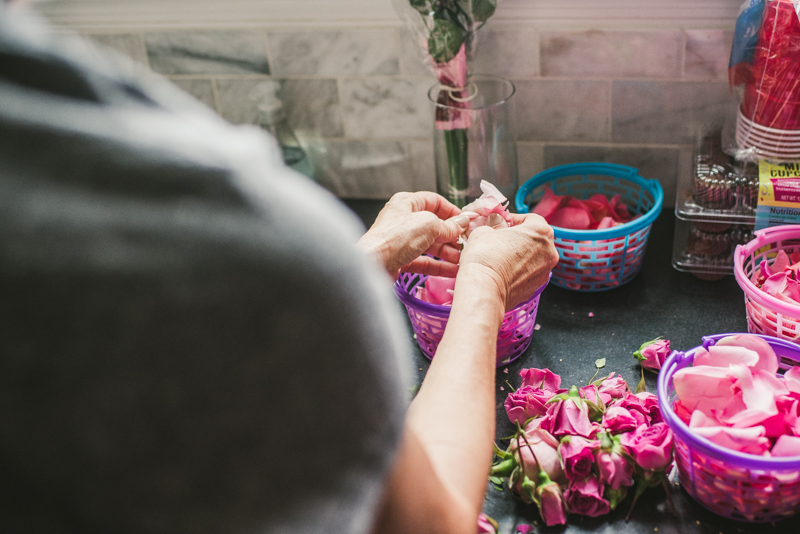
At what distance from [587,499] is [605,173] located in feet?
2.25

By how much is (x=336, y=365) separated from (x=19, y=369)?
14 cm

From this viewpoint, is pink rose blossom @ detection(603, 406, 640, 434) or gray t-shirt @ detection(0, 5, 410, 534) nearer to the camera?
gray t-shirt @ detection(0, 5, 410, 534)

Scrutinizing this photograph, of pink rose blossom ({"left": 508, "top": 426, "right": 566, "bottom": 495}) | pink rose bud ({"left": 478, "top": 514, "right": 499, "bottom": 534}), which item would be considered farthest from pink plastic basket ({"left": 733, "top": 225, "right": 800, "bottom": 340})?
pink rose bud ({"left": 478, "top": 514, "right": 499, "bottom": 534})

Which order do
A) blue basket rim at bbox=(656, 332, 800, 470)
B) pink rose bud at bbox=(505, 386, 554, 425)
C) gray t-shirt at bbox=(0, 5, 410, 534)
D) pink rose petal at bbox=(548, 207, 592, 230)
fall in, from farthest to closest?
pink rose petal at bbox=(548, 207, 592, 230) < pink rose bud at bbox=(505, 386, 554, 425) < blue basket rim at bbox=(656, 332, 800, 470) < gray t-shirt at bbox=(0, 5, 410, 534)

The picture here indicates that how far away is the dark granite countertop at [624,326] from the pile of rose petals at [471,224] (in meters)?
0.12

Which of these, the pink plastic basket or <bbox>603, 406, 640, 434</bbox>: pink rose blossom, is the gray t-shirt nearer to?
<bbox>603, 406, 640, 434</bbox>: pink rose blossom

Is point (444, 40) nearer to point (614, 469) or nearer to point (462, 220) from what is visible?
point (462, 220)

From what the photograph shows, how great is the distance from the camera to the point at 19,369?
0.27 m

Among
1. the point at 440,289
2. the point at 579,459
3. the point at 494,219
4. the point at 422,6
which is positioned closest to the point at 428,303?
the point at 440,289

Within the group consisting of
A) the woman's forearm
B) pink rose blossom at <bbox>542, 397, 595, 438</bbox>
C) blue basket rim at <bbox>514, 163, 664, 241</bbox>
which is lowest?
pink rose blossom at <bbox>542, 397, 595, 438</bbox>

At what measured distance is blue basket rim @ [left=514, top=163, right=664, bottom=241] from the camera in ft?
3.22

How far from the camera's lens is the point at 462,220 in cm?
92

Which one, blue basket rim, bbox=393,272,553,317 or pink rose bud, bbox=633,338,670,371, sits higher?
blue basket rim, bbox=393,272,553,317

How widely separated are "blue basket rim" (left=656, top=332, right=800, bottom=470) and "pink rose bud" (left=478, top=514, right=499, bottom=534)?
22 centimetres
